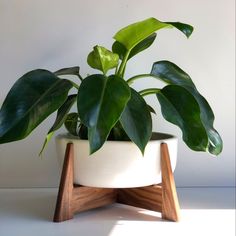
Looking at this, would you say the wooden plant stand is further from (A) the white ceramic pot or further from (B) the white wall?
(B) the white wall

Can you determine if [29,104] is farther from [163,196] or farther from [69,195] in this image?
[163,196]

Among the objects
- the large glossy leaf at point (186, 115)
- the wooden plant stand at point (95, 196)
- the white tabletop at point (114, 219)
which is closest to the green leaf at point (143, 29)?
the large glossy leaf at point (186, 115)

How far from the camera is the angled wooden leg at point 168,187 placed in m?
0.70

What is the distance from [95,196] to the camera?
2.49ft

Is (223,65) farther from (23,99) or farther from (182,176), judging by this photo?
(23,99)

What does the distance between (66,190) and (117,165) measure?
117mm

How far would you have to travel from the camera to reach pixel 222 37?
1.05m

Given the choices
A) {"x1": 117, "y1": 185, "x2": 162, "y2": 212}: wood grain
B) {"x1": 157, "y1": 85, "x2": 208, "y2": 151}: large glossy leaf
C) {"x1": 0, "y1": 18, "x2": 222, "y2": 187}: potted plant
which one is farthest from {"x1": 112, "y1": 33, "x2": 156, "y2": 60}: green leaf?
{"x1": 117, "y1": 185, "x2": 162, "y2": 212}: wood grain

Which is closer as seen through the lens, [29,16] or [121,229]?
[121,229]

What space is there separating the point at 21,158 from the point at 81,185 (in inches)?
13.0

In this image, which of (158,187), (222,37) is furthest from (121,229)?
(222,37)

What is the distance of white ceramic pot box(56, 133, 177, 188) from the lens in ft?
2.19

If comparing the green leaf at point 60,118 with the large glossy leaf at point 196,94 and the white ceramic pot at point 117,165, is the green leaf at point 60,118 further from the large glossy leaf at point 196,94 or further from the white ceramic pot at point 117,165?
the large glossy leaf at point 196,94

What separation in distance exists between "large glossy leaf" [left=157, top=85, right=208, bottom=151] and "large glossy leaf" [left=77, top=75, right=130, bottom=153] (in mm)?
119
